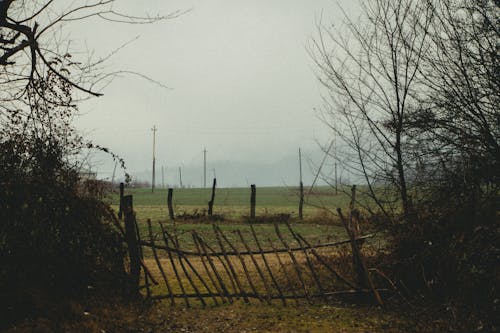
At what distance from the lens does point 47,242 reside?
543 cm

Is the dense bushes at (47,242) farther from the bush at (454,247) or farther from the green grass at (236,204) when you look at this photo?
the green grass at (236,204)

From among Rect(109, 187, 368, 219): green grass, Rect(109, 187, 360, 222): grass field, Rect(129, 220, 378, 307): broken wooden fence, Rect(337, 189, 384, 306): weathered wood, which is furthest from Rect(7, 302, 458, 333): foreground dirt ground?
Result: Rect(109, 187, 368, 219): green grass

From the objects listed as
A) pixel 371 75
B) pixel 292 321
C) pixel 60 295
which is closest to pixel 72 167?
pixel 60 295

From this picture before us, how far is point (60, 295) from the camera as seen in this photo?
5.51 m

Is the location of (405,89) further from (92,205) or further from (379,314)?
(92,205)

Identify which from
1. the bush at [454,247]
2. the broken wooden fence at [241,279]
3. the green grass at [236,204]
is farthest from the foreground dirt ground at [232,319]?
the green grass at [236,204]

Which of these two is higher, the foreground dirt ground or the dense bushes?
the dense bushes

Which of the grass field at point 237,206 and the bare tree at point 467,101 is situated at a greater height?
the bare tree at point 467,101

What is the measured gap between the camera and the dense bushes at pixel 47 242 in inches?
199

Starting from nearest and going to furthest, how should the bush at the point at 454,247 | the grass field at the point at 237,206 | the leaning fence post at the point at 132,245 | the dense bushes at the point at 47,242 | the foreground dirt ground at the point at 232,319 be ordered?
the dense bushes at the point at 47,242
the foreground dirt ground at the point at 232,319
the bush at the point at 454,247
the leaning fence post at the point at 132,245
the grass field at the point at 237,206

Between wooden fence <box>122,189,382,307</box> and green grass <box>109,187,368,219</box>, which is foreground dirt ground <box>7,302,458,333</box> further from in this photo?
green grass <box>109,187,368,219</box>

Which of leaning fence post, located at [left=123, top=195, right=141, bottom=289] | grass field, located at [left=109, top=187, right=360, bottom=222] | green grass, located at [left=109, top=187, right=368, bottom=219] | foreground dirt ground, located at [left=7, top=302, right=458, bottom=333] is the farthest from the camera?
green grass, located at [left=109, top=187, right=368, bottom=219]

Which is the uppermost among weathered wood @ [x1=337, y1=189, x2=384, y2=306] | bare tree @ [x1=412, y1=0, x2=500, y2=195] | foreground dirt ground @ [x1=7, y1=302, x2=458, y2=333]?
bare tree @ [x1=412, y1=0, x2=500, y2=195]

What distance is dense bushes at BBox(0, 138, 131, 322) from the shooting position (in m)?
5.06
